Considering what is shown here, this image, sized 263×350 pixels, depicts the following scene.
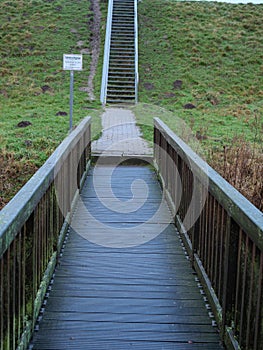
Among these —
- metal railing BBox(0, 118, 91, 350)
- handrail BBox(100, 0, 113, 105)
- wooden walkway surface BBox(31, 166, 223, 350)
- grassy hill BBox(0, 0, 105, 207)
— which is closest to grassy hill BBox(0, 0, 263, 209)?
grassy hill BBox(0, 0, 105, 207)

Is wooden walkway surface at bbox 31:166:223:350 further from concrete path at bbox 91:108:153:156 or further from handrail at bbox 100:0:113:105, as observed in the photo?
handrail at bbox 100:0:113:105

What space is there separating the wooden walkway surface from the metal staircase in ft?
44.4

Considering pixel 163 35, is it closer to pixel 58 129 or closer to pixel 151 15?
pixel 151 15

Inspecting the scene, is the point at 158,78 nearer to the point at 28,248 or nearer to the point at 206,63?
the point at 206,63

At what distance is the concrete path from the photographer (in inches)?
471

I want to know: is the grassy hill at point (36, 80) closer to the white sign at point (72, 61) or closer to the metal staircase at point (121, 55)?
the metal staircase at point (121, 55)

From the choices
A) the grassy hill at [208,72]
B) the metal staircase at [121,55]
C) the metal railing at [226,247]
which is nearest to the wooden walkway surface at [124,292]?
the metal railing at [226,247]

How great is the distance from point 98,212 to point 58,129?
768cm

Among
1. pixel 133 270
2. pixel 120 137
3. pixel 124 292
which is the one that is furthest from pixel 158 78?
pixel 124 292

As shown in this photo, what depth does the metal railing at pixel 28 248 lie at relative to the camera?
305 cm

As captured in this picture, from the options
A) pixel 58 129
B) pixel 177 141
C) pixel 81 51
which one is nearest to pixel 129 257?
pixel 177 141

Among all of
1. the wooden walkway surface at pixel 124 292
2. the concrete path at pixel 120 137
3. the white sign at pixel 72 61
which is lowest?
the wooden walkway surface at pixel 124 292

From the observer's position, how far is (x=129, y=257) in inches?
221

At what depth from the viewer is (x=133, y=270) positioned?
5.22m
